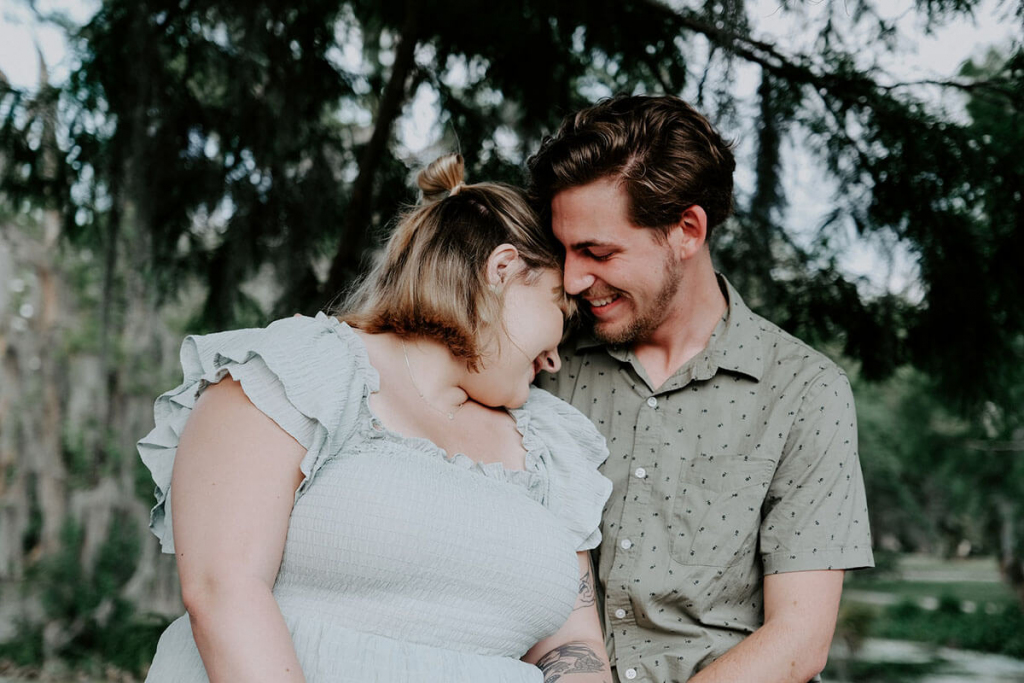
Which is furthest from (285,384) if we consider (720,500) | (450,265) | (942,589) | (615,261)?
(942,589)

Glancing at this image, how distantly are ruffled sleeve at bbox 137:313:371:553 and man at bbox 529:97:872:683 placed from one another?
0.51 m

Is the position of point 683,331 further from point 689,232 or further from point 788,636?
point 788,636

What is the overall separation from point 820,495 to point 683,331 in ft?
1.43

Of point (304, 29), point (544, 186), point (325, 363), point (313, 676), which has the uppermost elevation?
point (304, 29)

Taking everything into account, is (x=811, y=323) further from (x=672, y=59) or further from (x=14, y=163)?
(x=14, y=163)

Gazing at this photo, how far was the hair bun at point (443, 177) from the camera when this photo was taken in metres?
1.71

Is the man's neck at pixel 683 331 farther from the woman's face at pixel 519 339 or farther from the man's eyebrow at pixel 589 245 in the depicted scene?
the woman's face at pixel 519 339

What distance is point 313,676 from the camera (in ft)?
4.11

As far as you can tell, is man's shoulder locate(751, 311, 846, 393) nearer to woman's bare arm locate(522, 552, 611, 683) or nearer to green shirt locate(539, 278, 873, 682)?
green shirt locate(539, 278, 873, 682)

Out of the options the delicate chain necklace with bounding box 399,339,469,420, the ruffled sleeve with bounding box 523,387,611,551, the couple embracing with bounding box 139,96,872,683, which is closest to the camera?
the couple embracing with bounding box 139,96,872,683

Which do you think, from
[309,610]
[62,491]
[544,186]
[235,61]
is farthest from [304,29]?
[62,491]

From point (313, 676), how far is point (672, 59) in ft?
6.09

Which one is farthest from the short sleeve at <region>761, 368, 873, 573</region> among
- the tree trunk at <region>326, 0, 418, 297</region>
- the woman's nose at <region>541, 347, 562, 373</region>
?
the tree trunk at <region>326, 0, 418, 297</region>

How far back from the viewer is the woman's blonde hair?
152cm
